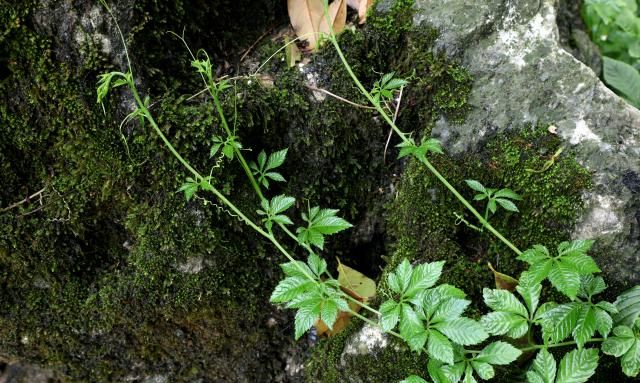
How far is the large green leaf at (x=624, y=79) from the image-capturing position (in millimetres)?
2613

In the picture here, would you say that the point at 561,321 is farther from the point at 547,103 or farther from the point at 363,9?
the point at 363,9

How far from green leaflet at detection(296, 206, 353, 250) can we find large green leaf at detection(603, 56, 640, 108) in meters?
1.68

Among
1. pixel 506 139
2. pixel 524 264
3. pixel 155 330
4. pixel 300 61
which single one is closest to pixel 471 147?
pixel 506 139

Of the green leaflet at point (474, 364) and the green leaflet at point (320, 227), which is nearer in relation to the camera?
the green leaflet at point (474, 364)

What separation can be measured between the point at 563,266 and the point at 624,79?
152 cm

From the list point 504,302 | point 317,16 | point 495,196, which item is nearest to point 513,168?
point 495,196

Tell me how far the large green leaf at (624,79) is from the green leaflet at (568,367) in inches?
60.4

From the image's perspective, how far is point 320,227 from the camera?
1828 mm

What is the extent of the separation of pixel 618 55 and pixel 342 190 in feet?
6.15

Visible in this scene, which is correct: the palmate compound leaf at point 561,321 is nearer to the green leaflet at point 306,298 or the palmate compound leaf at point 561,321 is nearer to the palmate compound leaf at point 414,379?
the palmate compound leaf at point 414,379

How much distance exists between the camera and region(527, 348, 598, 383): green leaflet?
1576mm

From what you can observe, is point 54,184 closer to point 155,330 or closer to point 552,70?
point 155,330

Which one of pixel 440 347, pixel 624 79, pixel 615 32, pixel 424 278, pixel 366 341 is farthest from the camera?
pixel 615 32

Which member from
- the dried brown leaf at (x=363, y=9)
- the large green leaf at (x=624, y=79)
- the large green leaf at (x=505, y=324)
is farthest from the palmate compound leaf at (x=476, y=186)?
the large green leaf at (x=624, y=79)
